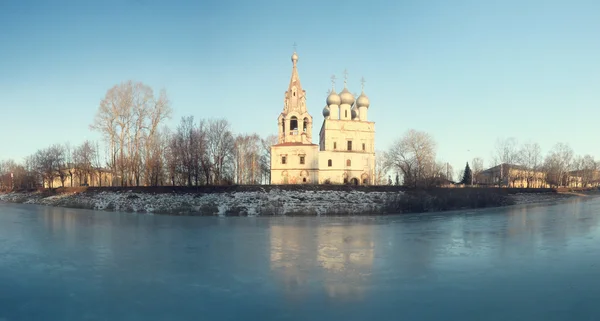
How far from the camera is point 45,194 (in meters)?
44.4

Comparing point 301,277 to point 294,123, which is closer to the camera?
point 301,277

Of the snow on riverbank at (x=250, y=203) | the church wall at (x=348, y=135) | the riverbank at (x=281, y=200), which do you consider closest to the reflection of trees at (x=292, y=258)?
the snow on riverbank at (x=250, y=203)

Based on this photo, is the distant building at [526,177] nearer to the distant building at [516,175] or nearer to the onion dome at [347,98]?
the distant building at [516,175]

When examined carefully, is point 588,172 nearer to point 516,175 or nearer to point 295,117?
point 516,175

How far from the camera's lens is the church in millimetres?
44438

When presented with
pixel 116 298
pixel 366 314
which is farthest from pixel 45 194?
pixel 366 314

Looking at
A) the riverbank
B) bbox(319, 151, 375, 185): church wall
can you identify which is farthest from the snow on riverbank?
bbox(319, 151, 375, 185): church wall

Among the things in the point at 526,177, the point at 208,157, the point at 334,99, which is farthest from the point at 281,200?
the point at 526,177

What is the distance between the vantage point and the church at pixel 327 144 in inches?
1750

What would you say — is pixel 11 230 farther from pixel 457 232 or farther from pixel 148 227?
pixel 457 232

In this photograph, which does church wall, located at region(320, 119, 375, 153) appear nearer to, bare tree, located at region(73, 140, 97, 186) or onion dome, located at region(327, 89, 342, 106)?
onion dome, located at region(327, 89, 342, 106)

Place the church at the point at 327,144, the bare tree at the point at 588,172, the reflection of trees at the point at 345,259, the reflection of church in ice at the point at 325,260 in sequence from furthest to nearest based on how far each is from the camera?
the bare tree at the point at 588,172 < the church at the point at 327,144 < the reflection of church in ice at the point at 325,260 < the reflection of trees at the point at 345,259

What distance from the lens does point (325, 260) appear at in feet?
34.2

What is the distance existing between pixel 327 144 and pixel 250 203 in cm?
2032
